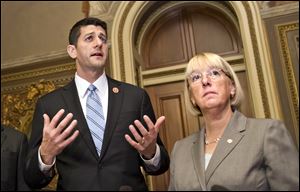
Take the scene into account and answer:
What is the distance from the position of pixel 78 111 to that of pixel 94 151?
148 mm

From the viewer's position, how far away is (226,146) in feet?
3.90

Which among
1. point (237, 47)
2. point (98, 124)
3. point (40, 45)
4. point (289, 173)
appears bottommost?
point (289, 173)

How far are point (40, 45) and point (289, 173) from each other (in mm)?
3211

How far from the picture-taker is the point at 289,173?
976mm

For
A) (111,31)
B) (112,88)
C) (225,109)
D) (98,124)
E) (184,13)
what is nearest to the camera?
(98,124)

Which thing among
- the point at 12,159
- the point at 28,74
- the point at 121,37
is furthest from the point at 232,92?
the point at 28,74

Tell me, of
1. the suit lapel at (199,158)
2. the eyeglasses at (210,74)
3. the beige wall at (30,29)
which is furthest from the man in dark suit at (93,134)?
the beige wall at (30,29)

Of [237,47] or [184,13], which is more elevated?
[184,13]

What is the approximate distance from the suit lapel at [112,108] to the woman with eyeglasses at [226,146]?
0.91ft

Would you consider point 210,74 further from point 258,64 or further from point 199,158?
point 258,64

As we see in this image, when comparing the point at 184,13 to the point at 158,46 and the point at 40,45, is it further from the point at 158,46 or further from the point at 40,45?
the point at 40,45

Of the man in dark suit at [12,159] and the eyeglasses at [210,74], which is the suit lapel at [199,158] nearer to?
the eyeglasses at [210,74]

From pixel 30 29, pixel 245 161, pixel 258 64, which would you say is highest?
pixel 30 29

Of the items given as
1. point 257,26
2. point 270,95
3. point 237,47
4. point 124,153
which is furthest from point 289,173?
point 237,47
